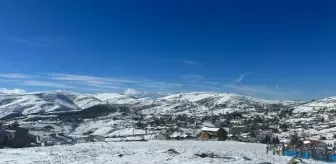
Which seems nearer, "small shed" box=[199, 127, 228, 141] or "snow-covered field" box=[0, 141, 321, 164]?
"snow-covered field" box=[0, 141, 321, 164]

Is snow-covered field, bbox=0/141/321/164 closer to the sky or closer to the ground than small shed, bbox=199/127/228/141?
closer to the sky

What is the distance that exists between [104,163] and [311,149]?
26755 millimetres

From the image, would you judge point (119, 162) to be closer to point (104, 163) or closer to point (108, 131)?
point (104, 163)

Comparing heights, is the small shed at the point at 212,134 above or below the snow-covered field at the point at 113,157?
below

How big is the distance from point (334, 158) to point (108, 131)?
120215mm

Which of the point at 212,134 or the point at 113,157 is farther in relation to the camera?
the point at 212,134

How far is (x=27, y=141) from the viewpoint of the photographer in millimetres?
51625

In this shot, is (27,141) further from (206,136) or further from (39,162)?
(206,136)

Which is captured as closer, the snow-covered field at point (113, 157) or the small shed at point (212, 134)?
the snow-covered field at point (113, 157)

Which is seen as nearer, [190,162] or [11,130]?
[190,162]

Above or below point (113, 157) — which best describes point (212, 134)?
below

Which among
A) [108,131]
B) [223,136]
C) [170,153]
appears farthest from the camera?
[108,131]

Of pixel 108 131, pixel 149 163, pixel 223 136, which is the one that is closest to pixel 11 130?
pixel 149 163

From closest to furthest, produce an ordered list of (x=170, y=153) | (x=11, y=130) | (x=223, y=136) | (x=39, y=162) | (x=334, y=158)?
(x=39, y=162), (x=170, y=153), (x=334, y=158), (x=11, y=130), (x=223, y=136)
